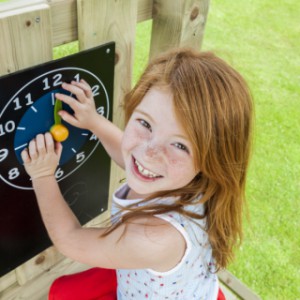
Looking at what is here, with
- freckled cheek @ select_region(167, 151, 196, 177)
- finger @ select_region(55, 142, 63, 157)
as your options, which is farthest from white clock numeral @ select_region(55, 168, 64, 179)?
freckled cheek @ select_region(167, 151, 196, 177)

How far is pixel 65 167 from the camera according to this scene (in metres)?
1.50

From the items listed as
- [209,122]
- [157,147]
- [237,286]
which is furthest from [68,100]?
[237,286]

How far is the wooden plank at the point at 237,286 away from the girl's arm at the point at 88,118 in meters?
1.01

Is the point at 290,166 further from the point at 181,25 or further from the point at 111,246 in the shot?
the point at 111,246

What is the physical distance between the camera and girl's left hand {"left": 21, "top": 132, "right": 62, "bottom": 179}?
128 cm

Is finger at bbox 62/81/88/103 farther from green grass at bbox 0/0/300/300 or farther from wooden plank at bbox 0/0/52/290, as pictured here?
green grass at bbox 0/0/300/300

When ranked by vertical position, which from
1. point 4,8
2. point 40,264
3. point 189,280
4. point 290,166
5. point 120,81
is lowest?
point 290,166

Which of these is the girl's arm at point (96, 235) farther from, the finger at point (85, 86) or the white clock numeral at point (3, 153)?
the finger at point (85, 86)

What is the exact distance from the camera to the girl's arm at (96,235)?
1.19m

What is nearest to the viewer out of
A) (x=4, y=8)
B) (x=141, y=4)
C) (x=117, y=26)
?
(x=4, y=8)

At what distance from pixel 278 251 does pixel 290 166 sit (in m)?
0.88

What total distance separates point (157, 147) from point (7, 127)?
1.46ft

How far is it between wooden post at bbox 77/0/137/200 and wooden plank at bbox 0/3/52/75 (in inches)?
5.5

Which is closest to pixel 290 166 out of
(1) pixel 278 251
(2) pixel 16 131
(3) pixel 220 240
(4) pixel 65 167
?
(1) pixel 278 251
